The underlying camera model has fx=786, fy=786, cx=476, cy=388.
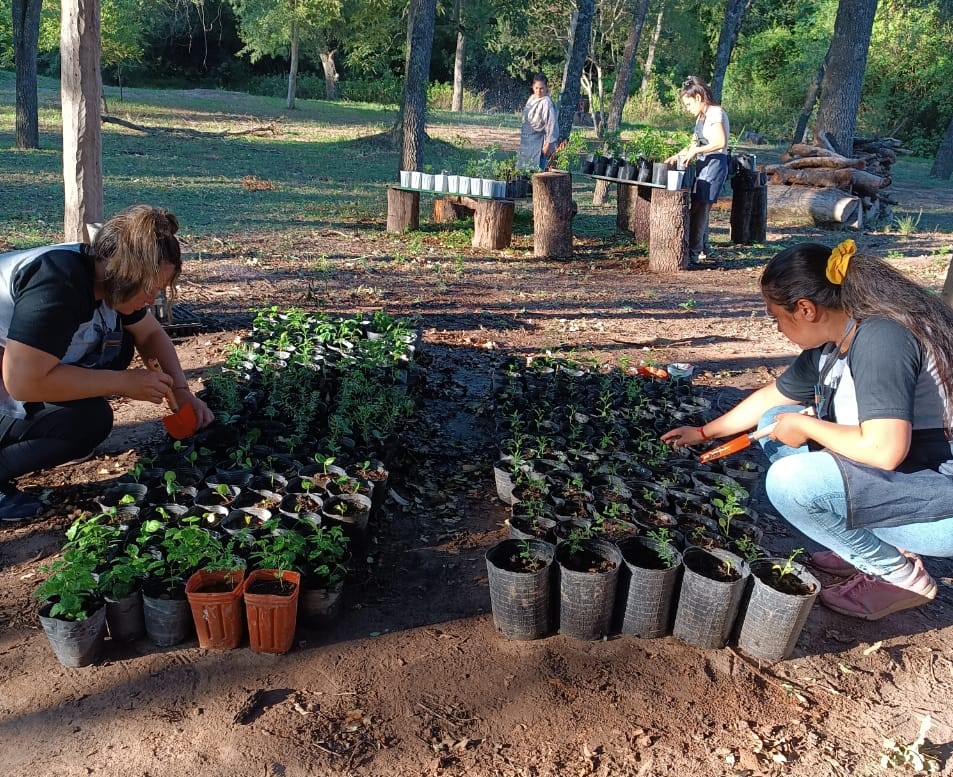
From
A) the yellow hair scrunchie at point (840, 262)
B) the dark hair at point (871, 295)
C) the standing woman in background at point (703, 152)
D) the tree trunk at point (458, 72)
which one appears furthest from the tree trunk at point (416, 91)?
the tree trunk at point (458, 72)

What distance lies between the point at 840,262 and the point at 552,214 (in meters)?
6.93

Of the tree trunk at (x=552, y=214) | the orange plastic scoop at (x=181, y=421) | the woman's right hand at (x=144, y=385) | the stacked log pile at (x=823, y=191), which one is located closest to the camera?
the woman's right hand at (x=144, y=385)

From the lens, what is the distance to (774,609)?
8.88 feet

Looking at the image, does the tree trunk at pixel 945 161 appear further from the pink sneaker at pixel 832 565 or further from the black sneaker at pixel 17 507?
the black sneaker at pixel 17 507

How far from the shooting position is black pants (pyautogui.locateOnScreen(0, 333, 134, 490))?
3305 millimetres

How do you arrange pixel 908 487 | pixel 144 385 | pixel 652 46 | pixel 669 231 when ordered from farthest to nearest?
pixel 652 46, pixel 669 231, pixel 144 385, pixel 908 487

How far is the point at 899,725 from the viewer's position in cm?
254

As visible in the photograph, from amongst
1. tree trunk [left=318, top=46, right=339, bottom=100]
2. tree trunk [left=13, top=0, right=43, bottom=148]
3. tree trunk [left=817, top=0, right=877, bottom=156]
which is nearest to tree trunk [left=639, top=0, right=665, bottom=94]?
tree trunk [left=318, top=46, right=339, bottom=100]

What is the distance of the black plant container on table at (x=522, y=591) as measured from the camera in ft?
9.06

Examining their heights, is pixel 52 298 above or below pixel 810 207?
below

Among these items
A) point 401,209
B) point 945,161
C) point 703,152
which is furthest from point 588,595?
point 945,161

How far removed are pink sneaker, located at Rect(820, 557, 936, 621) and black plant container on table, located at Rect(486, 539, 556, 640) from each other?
1163 millimetres

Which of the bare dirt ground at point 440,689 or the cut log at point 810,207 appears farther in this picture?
the cut log at point 810,207

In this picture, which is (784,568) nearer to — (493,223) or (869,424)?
(869,424)
